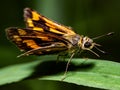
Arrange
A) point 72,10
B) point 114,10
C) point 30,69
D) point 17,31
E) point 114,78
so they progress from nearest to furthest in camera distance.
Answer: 1. point 114,78
2. point 17,31
3. point 30,69
4. point 72,10
5. point 114,10

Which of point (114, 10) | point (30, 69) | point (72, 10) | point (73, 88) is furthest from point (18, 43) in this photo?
point (114, 10)

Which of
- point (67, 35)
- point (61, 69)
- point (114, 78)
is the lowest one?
point (114, 78)

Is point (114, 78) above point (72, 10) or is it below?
below

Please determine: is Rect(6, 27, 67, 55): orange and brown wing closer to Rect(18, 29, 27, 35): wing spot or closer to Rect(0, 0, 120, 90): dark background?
Rect(18, 29, 27, 35): wing spot

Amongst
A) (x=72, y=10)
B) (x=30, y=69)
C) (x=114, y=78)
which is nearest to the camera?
(x=114, y=78)

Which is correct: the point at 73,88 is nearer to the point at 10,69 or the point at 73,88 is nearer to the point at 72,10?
the point at 10,69

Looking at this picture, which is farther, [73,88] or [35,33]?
[73,88]

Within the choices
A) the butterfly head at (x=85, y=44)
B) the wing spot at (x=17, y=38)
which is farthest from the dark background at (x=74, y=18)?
the wing spot at (x=17, y=38)
